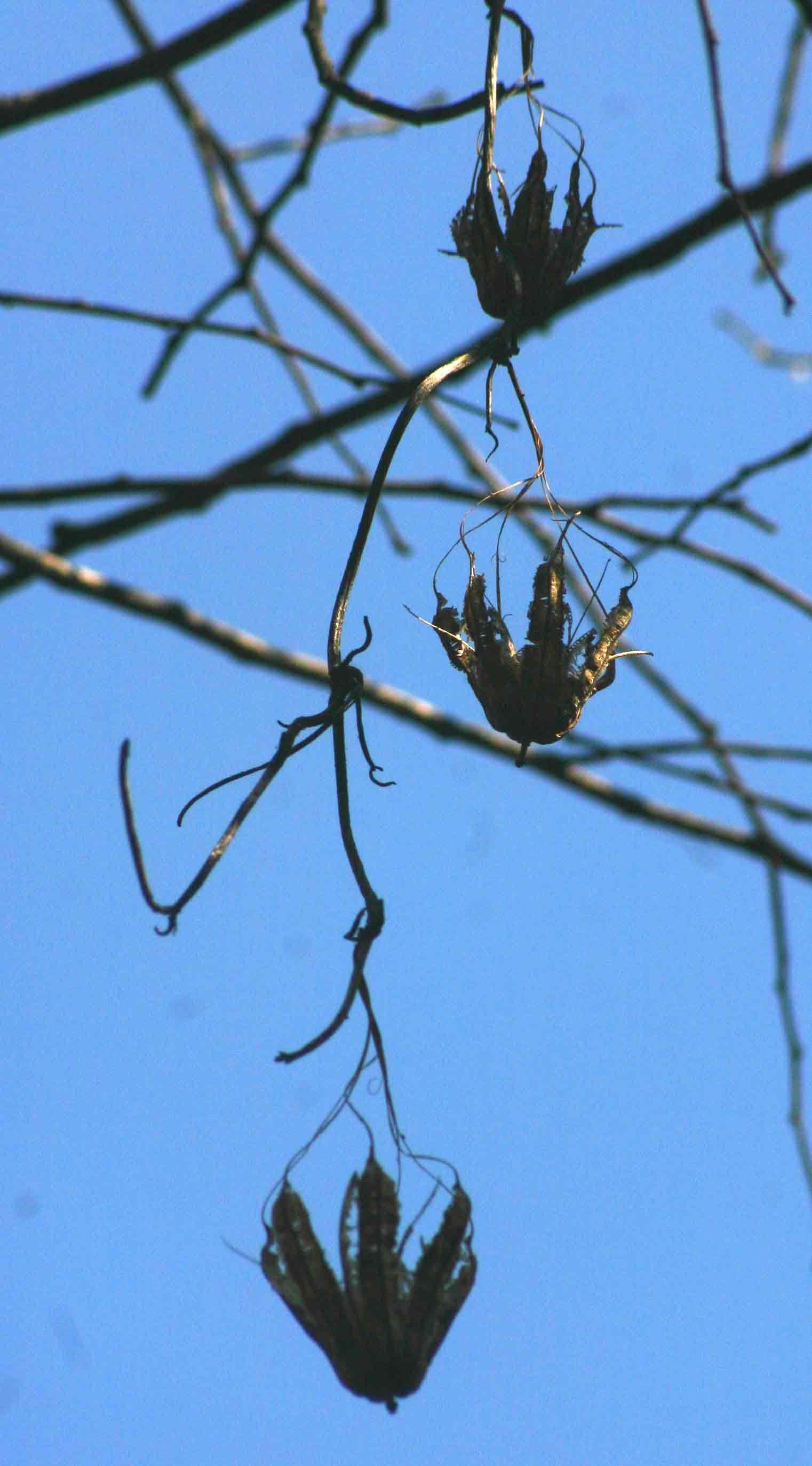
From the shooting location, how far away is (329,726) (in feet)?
3.06

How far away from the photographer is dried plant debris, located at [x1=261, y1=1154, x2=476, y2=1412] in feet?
3.44

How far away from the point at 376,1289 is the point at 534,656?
18.4 inches

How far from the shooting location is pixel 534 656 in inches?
42.0

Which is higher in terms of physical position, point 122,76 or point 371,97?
point 122,76

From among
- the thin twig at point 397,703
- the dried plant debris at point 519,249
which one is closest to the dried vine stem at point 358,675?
the dried plant debris at point 519,249

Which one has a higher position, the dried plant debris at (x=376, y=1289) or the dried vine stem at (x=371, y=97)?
the dried vine stem at (x=371, y=97)

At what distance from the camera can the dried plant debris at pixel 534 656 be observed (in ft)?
3.48

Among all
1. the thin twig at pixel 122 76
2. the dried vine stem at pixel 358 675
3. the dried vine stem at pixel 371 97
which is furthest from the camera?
the thin twig at pixel 122 76

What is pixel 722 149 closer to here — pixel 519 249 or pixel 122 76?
pixel 519 249

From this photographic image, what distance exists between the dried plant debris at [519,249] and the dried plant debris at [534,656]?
0.18m

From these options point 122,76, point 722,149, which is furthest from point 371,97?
point 122,76

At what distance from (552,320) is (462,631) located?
142 cm

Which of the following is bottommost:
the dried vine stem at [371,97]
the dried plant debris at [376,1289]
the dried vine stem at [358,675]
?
the dried plant debris at [376,1289]

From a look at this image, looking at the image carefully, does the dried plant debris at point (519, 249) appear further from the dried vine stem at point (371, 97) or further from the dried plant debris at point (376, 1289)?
the dried plant debris at point (376, 1289)
